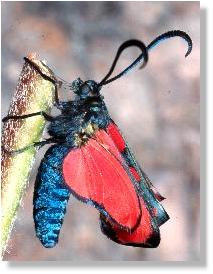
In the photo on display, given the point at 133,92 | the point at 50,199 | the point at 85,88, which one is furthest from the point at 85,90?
the point at 50,199

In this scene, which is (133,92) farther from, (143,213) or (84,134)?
(143,213)

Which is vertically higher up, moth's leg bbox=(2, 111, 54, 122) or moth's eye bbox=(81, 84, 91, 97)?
moth's eye bbox=(81, 84, 91, 97)

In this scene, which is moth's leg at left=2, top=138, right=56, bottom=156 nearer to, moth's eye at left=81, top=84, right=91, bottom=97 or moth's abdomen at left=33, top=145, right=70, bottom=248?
moth's abdomen at left=33, top=145, right=70, bottom=248

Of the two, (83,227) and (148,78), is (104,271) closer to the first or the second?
(83,227)

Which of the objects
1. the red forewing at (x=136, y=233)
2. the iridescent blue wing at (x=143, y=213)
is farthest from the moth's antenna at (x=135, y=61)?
the red forewing at (x=136, y=233)

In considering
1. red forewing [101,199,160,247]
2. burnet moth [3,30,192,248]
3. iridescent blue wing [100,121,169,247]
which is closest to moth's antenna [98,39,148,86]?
burnet moth [3,30,192,248]

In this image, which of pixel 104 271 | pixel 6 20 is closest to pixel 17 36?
pixel 6 20
